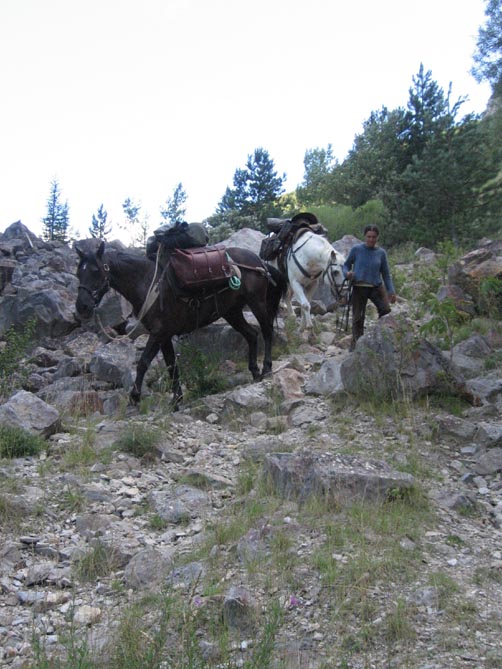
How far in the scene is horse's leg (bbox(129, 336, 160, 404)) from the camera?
9.51 m

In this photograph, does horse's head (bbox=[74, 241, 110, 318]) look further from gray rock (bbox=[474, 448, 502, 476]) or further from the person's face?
gray rock (bbox=[474, 448, 502, 476])

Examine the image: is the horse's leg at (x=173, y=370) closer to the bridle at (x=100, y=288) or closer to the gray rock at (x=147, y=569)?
the bridle at (x=100, y=288)

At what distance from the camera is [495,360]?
9414 mm

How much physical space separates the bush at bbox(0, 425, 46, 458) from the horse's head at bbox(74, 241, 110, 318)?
2.60 metres

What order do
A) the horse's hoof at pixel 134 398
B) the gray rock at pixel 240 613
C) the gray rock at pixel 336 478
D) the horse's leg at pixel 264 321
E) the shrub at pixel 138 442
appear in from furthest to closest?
1. the horse's leg at pixel 264 321
2. the horse's hoof at pixel 134 398
3. the shrub at pixel 138 442
4. the gray rock at pixel 336 478
5. the gray rock at pixel 240 613

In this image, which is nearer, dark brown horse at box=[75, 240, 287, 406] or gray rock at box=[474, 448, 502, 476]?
gray rock at box=[474, 448, 502, 476]

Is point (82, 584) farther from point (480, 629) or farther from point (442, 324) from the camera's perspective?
point (442, 324)

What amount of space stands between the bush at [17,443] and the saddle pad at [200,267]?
3351mm

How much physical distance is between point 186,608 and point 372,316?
10.5m

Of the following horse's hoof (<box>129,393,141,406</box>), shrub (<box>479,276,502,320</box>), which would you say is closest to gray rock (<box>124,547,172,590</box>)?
horse's hoof (<box>129,393,141,406</box>)

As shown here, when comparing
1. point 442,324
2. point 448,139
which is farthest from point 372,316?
point 448,139

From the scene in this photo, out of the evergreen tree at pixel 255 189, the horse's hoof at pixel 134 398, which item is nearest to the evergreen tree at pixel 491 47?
the evergreen tree at pixel 255 189

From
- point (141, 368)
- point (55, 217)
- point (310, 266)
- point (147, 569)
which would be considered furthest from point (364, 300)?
point (55, 217)

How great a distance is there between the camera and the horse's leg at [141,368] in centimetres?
951
